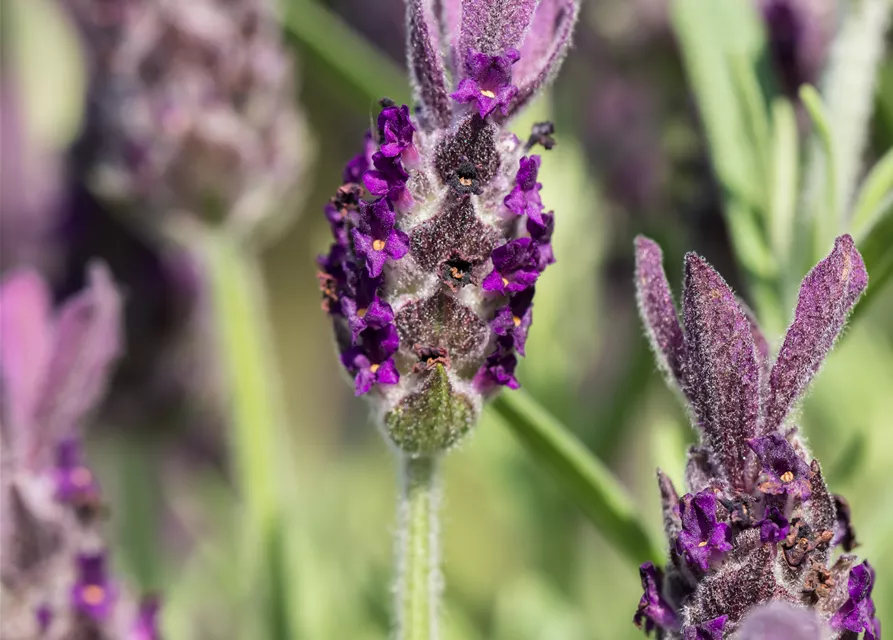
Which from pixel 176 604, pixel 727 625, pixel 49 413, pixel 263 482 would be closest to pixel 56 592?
pixel 49 413

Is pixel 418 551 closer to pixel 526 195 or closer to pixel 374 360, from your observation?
pixel 374 360

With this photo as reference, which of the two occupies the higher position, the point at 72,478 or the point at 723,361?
the point at 72,478

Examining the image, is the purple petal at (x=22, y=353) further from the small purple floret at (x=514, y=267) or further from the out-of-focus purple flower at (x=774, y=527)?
the out-of-focus purple flower at (x=774, y=527)

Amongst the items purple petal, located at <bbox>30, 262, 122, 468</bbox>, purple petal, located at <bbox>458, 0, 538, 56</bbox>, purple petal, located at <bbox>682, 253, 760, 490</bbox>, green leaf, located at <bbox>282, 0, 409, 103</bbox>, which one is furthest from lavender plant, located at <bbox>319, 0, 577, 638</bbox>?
green leaf, located at <bbox>282, 0, 409, 103</bbox>

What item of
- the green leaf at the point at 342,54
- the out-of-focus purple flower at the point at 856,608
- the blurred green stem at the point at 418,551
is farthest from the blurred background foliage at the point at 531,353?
the out-of-focus purple flower at the point at 856,608

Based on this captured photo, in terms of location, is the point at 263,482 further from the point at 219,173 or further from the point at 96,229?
the point at 96,229

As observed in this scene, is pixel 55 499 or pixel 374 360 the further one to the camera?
pixel 55 499

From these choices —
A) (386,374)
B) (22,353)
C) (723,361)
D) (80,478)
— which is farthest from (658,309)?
(22,353)
